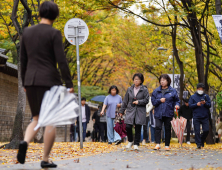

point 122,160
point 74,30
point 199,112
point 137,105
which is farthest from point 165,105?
point 122,160

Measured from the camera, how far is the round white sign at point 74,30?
925 centimetres

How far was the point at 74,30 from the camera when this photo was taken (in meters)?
9.31

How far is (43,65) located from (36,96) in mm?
366

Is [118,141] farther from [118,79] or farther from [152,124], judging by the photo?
[118,79]

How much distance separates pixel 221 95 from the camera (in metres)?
11.9

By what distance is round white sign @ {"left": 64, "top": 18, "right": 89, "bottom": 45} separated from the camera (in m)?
9.25

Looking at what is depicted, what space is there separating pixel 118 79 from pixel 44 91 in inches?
1151


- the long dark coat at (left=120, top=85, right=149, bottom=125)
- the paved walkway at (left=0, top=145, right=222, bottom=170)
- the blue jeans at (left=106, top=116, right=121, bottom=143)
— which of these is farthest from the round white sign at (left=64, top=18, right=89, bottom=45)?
the blue jeans at (left=106, top=116, right=121, bottom=143)

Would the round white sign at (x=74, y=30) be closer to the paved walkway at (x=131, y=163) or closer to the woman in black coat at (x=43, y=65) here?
the paved walkway at (x=131, y=163)

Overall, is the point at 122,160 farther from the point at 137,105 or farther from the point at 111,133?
the point at 111,133

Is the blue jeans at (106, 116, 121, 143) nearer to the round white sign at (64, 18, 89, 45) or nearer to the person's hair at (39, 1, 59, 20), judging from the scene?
the round white sign at (64, 18, 89, 45)

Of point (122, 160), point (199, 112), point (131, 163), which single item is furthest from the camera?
point (199, 112)

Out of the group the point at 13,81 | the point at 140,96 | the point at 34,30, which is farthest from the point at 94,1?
the point at 34,30

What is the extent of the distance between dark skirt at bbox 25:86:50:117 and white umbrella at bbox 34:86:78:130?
13 centimetres
